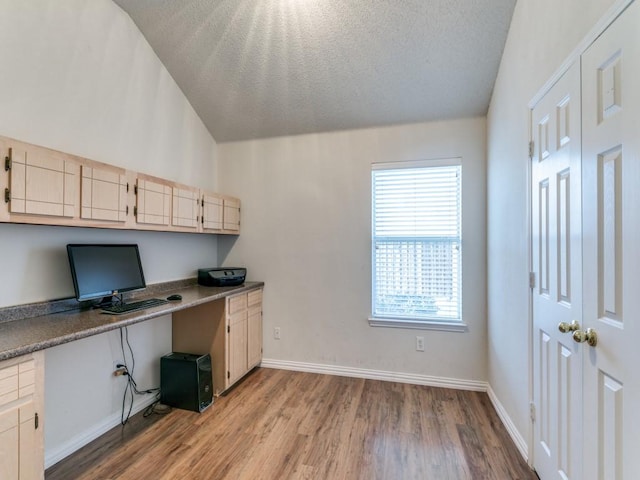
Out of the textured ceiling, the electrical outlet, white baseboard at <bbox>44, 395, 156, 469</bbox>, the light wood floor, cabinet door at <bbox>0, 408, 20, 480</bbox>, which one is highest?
the textured ceiling

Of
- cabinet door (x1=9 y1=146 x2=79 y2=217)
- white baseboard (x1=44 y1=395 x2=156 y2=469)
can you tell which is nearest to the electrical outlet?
white baseboard (x1=44 y1=395 x2=156 y2=469)

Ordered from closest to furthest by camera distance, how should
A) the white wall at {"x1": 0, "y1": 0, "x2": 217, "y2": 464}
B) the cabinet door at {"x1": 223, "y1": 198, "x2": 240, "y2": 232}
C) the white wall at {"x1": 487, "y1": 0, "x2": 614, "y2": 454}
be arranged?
the white wall at {"x1": 487, "y1": 0, "x2": 614, "y2": 454}, the white wall at {"x1": 0, "y1": 0, "x2": 217, "y2": 464}, the cabinet door at {"x1": 223, "y1": 198, "x2": 240, "y2": 232}

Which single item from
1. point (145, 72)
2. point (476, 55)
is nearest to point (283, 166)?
point (145, 72)

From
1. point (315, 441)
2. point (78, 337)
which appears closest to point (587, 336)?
point (315, 441)

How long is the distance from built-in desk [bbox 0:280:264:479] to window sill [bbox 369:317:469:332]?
1289 mm

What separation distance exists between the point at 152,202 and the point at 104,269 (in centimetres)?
57

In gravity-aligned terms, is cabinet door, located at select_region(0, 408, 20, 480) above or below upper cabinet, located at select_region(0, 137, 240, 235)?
below

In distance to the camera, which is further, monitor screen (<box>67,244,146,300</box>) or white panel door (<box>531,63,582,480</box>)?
monitor screen (<box>67,244,146,300</box>)

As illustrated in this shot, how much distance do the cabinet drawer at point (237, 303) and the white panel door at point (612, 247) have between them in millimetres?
2456

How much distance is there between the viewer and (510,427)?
2.19m

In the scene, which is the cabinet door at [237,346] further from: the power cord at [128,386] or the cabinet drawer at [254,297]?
the power cord at [128,386]

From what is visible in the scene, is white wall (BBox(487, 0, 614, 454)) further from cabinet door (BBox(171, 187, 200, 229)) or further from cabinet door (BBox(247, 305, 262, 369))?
cabinet door (BBox(171, 187, 200, 229))

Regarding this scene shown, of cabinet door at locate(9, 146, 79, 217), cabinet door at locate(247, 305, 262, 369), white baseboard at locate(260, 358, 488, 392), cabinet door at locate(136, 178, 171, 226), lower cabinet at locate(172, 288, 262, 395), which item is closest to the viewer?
cabinet door at locate(9, 146, 79, 217)

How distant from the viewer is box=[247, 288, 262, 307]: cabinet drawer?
3.17 metres
